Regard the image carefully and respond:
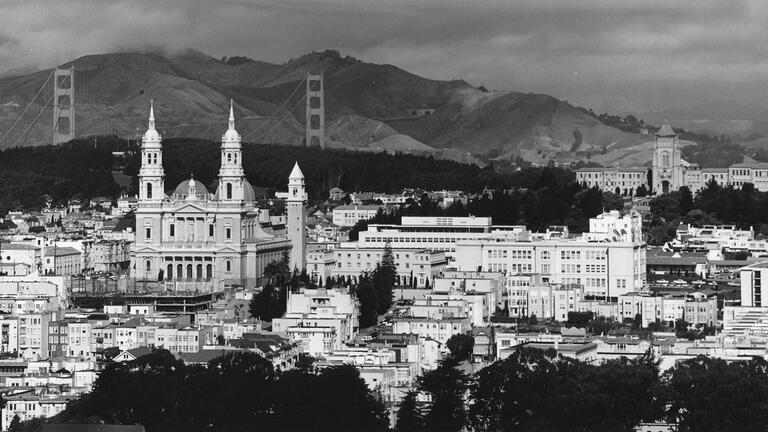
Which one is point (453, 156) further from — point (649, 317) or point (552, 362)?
point (552, 362)

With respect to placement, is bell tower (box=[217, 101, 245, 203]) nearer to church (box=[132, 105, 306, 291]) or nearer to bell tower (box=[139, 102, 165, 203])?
church (box=[132, 105, 306, 291])

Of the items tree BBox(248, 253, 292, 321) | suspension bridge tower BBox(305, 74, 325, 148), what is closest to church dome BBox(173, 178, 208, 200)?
tree BBox(248, 253, 292, 321)

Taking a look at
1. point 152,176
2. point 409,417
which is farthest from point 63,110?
point 409,417

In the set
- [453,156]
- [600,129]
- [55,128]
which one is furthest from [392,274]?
[600,129]

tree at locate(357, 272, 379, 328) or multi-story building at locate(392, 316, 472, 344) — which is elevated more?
tree at locate(357, 272, 379, 328)

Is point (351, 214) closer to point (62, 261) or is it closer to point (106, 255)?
point (106, 255)

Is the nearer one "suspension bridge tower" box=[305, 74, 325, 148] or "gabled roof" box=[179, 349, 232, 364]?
"gabled roof" box=[179, 349, 232, 364]

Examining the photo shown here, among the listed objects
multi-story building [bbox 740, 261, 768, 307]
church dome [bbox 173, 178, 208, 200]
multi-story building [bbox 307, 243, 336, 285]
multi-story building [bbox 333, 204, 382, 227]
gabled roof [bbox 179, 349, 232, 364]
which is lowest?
gabled roof [bbox 179, 349, 232, 364]
